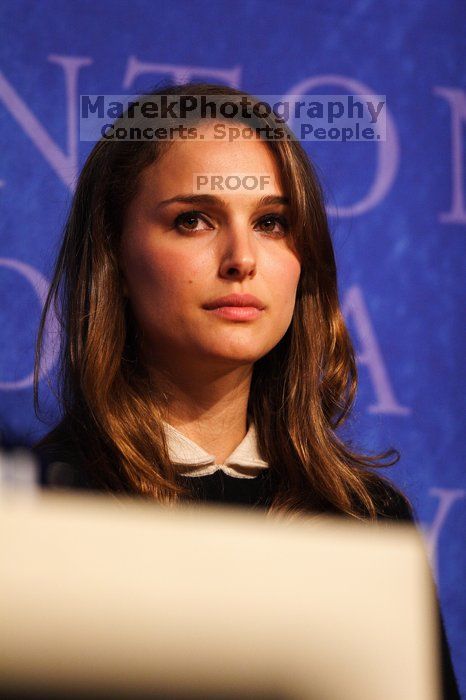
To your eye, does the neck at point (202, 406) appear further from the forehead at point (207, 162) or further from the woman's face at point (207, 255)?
the forehead at point (207, 162)

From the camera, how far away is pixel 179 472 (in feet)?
2.93

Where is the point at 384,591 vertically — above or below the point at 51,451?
below

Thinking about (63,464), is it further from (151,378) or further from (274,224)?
(274,224)

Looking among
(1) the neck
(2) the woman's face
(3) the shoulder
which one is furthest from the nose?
(3) the shoulder

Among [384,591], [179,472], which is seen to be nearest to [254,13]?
[179,472]

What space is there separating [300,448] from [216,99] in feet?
1.26

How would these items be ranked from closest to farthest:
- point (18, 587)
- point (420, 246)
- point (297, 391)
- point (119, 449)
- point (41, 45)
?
point (18, 587)
point (119, 449)
point (297, 391)
point (41, 45)
point (420, 246)

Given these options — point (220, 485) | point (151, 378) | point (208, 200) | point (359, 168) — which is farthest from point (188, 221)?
point (359, 168)

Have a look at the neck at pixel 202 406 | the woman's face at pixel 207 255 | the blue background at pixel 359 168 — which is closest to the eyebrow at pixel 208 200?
the woman's face at pixel 207 255

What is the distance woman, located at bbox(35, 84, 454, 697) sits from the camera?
877mm

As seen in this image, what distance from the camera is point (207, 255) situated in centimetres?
88

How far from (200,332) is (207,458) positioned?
127 millimetres

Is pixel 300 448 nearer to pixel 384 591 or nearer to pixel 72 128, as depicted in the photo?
pixel 72 128

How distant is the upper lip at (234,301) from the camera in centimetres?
87
